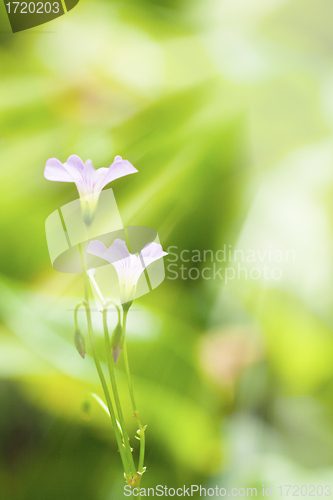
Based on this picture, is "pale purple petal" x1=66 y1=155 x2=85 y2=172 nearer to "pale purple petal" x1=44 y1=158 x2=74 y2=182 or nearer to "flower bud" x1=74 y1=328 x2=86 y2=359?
"pale purple petal" x1=44 y1=158 x2=74 y2=182

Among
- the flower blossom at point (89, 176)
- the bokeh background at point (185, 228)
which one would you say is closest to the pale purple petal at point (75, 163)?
the flower blossom at point (89, 176)

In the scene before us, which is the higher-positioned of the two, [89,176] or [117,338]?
[89,176]

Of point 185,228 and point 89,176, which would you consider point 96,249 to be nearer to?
point 89,176

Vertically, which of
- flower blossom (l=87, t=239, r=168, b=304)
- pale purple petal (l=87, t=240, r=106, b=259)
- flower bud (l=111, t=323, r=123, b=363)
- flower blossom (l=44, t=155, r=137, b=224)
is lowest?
flower bud (l=111, t=323, r=123, b=363)

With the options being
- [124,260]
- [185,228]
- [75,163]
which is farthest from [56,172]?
[185,228]

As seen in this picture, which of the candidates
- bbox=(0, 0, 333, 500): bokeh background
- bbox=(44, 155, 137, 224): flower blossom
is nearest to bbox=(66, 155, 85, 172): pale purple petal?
bbox=(44, 155, 137, 224): flower blossom
